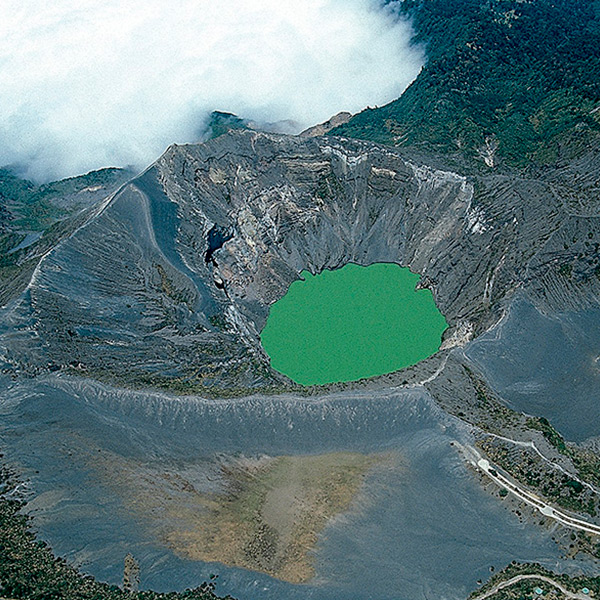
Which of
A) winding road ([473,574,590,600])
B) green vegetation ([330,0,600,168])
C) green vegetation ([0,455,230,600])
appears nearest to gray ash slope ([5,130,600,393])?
green vegetation ([330,0,600,168])

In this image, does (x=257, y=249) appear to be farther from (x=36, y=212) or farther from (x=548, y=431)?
(x=36, y=212)

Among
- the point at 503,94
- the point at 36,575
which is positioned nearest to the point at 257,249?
the point at 503,94

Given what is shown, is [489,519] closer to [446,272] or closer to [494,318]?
[494,318]

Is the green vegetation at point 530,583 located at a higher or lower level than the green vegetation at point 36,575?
lower

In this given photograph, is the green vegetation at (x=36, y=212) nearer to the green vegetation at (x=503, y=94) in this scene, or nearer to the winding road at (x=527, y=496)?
the winding road at (x=527, y=496)

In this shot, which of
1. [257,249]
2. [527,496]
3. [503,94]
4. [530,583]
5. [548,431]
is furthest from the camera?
[503,94]

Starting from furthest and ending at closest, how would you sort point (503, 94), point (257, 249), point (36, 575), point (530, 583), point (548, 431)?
point (503, 94) → point (257, 249) → point (548, 431) → point (530, 583) → point (36, 575)

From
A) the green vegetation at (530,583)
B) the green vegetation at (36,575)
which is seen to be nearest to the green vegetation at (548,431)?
the green vegetation at (530,583)
